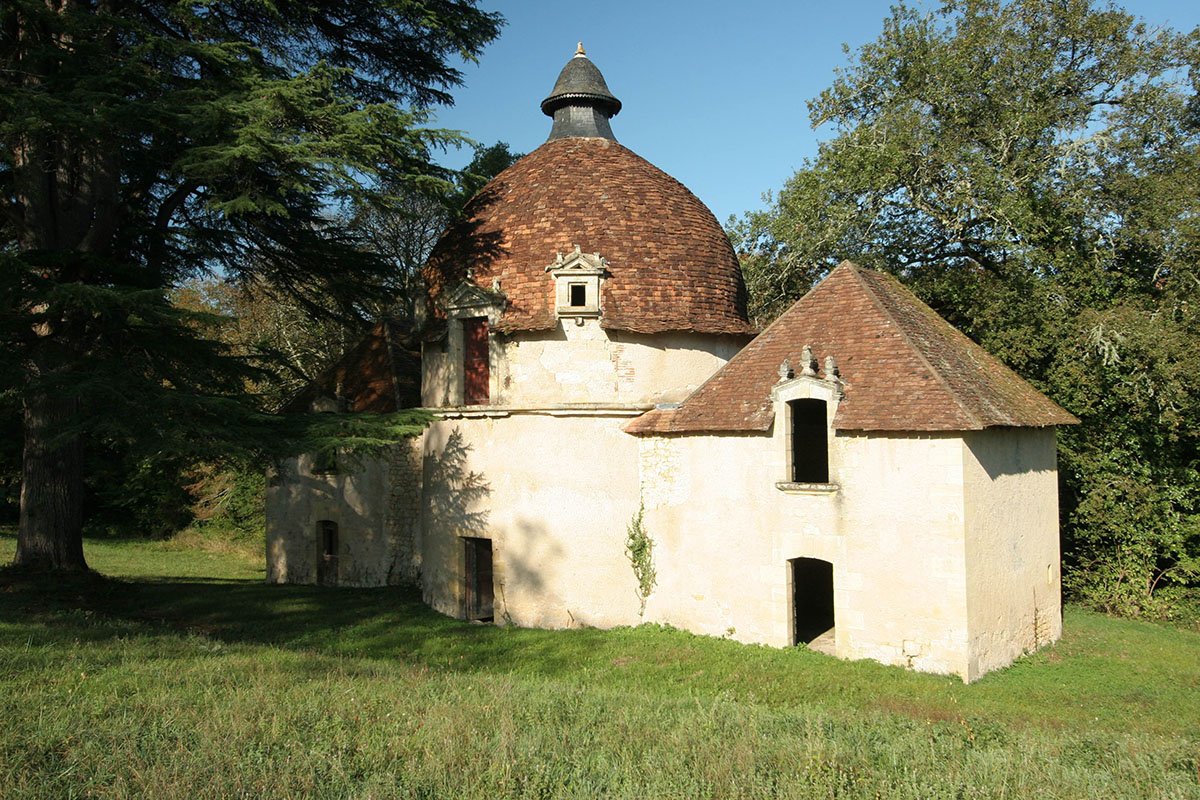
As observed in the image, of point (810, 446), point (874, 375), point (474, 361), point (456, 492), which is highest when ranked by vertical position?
point (474, 361)

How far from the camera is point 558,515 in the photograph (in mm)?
15891

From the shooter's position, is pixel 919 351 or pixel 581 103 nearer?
pixel 919 351

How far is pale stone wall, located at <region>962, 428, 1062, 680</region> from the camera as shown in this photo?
12594mm

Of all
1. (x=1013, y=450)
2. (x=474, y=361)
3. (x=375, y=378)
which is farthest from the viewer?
(x=375, y=378)

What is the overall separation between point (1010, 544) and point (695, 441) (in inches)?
227

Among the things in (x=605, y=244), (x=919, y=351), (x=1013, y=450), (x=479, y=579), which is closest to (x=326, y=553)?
(x=479, y=579)

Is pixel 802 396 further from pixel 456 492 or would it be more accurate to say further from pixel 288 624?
pixel 288 624

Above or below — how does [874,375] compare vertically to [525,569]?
above

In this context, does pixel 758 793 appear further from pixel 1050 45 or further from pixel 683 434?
pixel 1050 45

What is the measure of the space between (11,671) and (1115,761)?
33.2ft

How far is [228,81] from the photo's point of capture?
14.5 meters

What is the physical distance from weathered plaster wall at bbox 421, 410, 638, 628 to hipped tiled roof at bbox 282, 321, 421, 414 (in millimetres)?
4957

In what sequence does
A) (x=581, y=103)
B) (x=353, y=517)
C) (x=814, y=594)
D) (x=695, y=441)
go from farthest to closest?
1. (x=353, y=517)
2. (x=581, y=103)
3. (x=814, y=594)
4. (x=695, y=441)

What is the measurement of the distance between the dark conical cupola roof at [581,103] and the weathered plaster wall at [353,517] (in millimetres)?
8734
